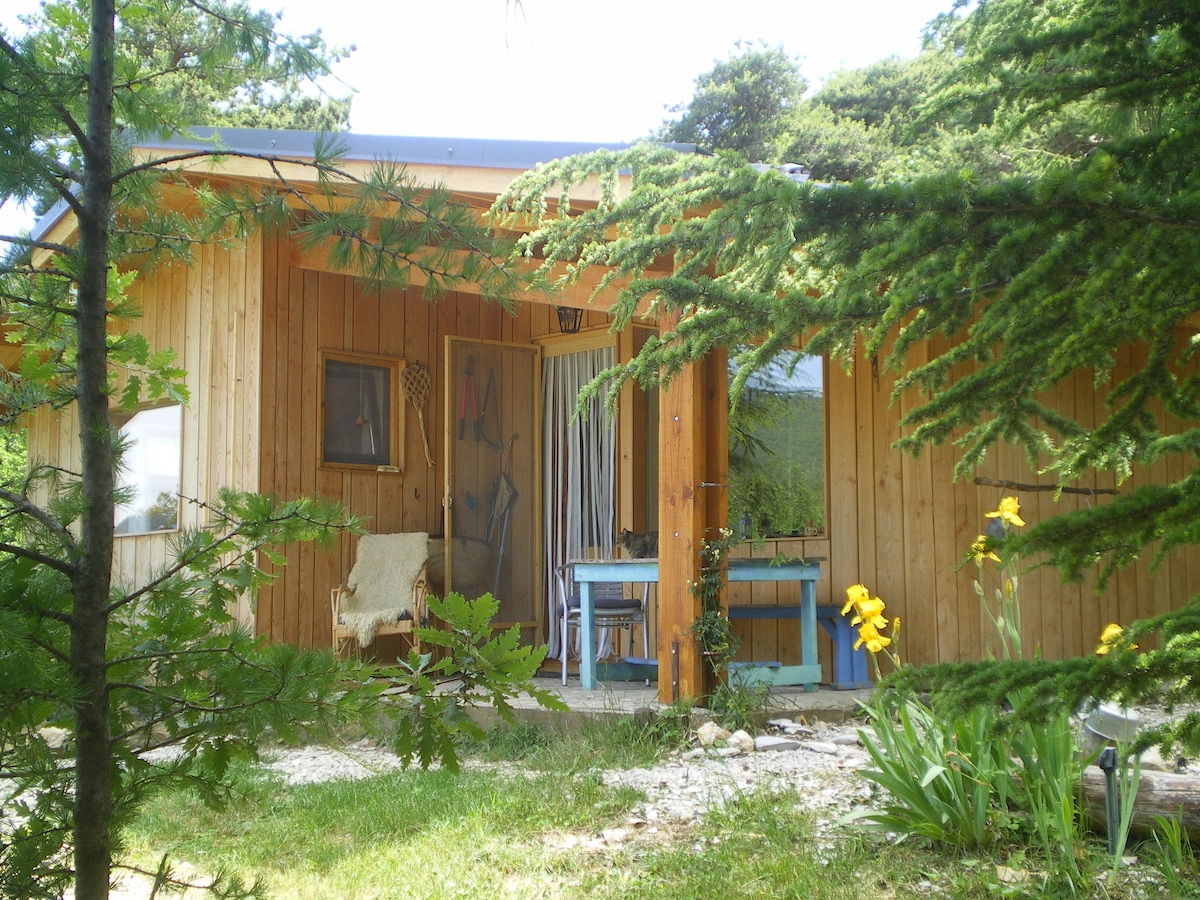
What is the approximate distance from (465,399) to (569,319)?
914 millimetres

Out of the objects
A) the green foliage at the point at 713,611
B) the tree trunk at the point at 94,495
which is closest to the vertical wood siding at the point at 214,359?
the green foliage at the point at 713,611

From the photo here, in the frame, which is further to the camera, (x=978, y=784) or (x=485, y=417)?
(x=485, y=417)

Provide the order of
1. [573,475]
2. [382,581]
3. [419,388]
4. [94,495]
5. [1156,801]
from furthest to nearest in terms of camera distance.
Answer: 1. [573,475]
2. [419,388]
3. [382,581]
4. [1156,801]
5. [94,495]

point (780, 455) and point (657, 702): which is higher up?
point (780, 455)

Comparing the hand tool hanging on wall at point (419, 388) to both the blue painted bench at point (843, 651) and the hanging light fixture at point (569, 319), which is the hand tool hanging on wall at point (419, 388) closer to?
the hanging light fixture at point (569, 319)

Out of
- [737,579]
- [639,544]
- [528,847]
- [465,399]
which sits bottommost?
[528,847]

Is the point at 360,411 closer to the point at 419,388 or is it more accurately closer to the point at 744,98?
the point at 419,388

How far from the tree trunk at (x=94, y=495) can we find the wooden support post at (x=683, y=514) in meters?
3.67

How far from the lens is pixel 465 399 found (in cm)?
786

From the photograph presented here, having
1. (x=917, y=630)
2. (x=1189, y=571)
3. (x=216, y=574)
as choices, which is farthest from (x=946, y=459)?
(x=216, y=574)

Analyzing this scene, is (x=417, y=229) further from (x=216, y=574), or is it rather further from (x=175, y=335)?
(x=175, y=335)

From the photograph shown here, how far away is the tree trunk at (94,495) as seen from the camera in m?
1.90

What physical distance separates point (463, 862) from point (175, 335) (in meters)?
5.09

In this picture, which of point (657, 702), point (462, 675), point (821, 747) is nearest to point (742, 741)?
point (821, 747)
